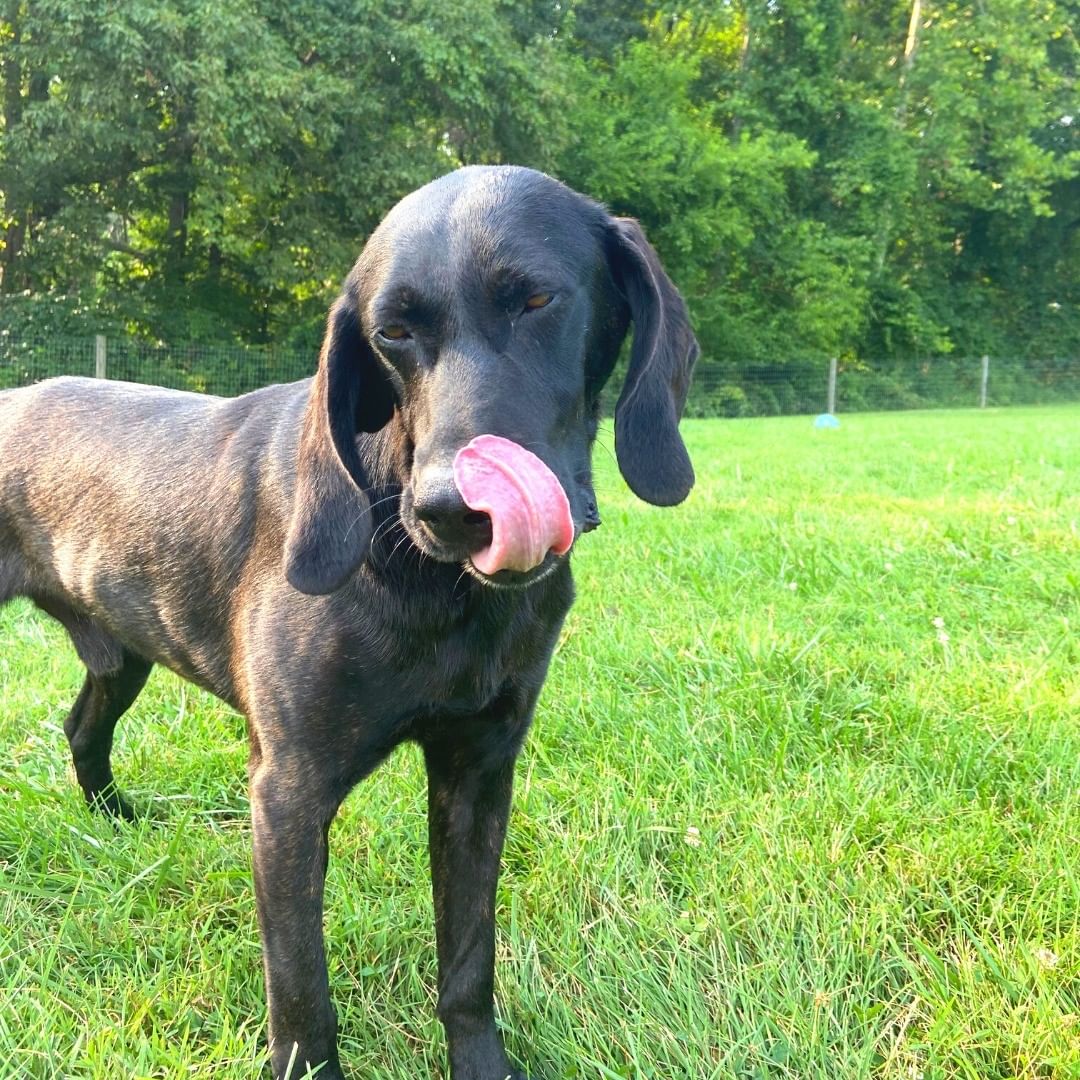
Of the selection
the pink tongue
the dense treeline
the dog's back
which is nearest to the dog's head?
the pink tongue

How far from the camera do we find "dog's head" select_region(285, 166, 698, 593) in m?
1.31

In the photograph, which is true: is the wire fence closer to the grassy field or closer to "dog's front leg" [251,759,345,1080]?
the grassy field

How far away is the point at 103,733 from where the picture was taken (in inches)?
97.6

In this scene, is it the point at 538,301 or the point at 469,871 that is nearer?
the point at 538,301

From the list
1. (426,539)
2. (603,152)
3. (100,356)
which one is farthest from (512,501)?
(603,152)

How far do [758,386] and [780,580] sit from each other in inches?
770

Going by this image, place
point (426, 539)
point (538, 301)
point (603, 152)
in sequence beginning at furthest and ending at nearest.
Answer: point (603, 152)
point (538, 301)
point (426, 539)

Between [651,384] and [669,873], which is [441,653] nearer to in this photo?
[651,384]

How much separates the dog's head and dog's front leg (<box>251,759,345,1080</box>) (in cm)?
39

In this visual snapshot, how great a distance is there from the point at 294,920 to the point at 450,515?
2.72 feet

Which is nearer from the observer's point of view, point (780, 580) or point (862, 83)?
point (780, 580)

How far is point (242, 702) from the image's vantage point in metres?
1.90

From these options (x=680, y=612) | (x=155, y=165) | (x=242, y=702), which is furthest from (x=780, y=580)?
(x=155, y=165)

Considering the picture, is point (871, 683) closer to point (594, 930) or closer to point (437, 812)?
point (594, 930)
